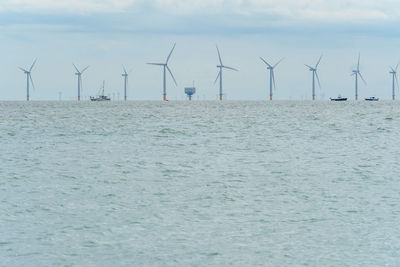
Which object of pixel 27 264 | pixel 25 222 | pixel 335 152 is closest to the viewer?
pixel 27 264

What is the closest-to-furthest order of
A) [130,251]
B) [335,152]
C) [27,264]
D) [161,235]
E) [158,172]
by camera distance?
[27,264], [130,251], [161,235], [158,172], [335,152]

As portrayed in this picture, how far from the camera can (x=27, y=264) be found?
1830cm

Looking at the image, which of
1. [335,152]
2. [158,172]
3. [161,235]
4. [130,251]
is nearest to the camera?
[130,251]

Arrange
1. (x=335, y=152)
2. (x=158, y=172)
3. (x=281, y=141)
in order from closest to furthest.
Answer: (x=158, y=172) < (x=335, y=152) < (x=281, y=141)

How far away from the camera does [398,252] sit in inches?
761

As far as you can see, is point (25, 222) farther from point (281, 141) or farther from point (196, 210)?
point (281, 141)

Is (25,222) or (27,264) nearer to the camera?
(27,264)

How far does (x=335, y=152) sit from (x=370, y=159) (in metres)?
5.78

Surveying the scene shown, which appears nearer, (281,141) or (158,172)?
(158,172)

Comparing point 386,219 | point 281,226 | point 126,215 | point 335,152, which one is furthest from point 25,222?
point 335,152

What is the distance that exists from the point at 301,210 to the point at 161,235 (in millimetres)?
6966

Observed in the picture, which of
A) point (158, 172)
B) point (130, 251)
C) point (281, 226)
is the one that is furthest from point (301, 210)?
point (158, 172)

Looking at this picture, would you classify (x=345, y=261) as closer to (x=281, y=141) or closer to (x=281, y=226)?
(x=281, y=226)

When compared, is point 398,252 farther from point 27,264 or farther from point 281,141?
point 281,141
